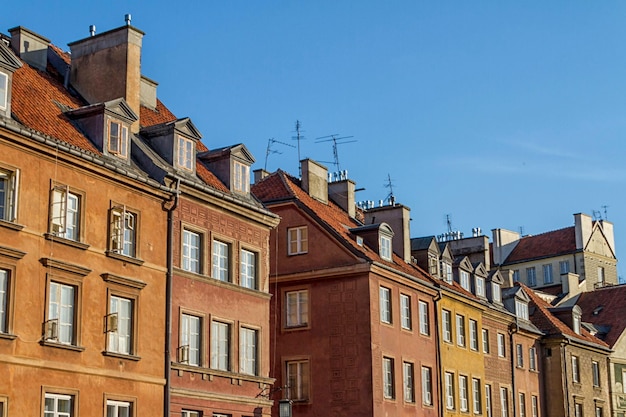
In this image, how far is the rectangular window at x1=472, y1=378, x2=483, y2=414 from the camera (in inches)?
2043

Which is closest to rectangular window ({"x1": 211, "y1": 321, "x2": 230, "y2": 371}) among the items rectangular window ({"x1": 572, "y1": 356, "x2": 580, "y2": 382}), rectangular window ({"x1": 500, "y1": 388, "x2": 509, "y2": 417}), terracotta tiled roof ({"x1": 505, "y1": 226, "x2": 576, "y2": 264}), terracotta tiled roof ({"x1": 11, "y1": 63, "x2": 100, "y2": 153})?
terracotta tiled roof ({"x1": 11, "y1": 63, "x2": 100, "y2": 153})

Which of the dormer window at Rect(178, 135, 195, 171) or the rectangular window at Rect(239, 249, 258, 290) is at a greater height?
the dormer window at Rect(178, 135, 195, 171)

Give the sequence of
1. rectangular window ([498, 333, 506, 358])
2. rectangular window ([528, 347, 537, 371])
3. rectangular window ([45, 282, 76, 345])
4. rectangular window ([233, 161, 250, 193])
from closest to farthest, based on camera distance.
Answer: rectangular window ([45, 282, 76, 345]) → rectangular window ([233, 161, 250, 193]) → rectangular window ([498, 333, 506, 358]) → rectangular window ([528, 347, 537, 371])

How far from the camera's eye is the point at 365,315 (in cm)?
4359

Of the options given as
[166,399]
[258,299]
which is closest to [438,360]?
[258,299]

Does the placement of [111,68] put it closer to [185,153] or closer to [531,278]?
[185,153]

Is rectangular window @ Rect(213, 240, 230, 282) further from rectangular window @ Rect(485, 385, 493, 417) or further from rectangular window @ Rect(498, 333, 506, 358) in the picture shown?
rectangular window @ Rect(498, 333, 506, 358)

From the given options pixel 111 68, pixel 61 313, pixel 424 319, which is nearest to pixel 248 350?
pixel 61 313

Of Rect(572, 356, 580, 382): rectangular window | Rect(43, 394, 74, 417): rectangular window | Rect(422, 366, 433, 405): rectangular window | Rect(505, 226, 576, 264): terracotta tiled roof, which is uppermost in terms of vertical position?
Rect(505, 226, 576, 264): terracotta tiled roof

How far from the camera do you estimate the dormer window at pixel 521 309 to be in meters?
60.3

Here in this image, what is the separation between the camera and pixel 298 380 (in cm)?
4394

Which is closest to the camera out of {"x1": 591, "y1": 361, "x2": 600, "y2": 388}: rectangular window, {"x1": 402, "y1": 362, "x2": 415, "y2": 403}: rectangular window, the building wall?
the building wall

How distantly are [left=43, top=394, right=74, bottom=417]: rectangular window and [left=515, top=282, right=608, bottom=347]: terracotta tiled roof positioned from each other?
38315mm

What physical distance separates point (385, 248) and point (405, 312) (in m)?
2.91
